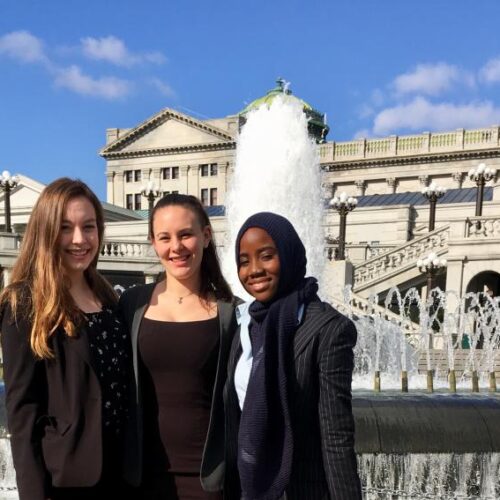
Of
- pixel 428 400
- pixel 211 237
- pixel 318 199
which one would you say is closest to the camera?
pixel 211 237

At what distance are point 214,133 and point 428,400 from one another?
58.7 m

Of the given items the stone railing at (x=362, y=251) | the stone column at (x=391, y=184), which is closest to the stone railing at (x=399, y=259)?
the stone railing at (x=362, y=251)

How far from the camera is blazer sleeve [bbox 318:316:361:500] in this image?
84.8 inches

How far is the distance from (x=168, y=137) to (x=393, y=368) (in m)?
55.4

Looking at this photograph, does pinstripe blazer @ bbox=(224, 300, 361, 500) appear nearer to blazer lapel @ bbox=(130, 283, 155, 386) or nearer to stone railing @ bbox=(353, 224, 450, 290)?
blazer lapel @ bbox=(130, 283, 155, 386)

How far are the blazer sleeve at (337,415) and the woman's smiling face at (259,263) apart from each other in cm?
27

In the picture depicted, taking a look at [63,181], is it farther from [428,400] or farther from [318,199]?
[318,199]

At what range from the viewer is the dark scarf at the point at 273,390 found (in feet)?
7.24

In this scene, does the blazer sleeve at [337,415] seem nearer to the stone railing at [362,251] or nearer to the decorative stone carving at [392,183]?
the stone railing at [362,251]

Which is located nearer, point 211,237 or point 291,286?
point 291,286

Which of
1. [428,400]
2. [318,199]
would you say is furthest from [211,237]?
[318,199]

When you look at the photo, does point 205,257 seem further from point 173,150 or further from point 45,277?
point 173,150

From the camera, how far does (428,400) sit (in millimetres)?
5613

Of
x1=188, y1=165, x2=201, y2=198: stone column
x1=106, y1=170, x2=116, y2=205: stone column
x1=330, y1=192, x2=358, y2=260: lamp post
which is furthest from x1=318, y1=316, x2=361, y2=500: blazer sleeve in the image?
x1=106, y1=170, x2=116, y2=205: stone column
